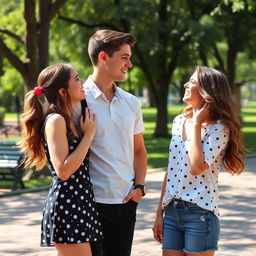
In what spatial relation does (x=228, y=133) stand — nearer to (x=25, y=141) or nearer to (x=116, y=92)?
(x=116, y=92)

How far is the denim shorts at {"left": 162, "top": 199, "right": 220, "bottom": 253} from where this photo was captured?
400 centimetres

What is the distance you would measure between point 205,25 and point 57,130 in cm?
1856

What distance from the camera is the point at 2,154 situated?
531 inches

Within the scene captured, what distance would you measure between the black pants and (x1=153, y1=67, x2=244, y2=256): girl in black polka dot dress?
0.22m

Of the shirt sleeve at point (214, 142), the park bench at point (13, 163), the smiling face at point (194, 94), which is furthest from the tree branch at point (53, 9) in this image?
the shirt sleeve at point (214, 142)

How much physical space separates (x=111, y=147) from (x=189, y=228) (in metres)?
0.63

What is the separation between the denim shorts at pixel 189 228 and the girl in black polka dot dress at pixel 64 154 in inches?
15.5

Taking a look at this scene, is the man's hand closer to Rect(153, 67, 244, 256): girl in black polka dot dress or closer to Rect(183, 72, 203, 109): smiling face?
Rect(153, 67, 244, 256): girl in black polka dot dress

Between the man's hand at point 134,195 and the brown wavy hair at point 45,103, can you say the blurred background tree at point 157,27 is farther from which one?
the brown wavy hair at point 45,103

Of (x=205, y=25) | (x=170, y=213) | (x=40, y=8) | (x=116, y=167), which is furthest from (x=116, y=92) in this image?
(x=205, y=25)

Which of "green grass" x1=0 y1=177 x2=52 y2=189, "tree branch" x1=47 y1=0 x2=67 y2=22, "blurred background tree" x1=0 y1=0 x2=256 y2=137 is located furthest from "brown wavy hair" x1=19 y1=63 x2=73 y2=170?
"blurred background tree" x1=0 y1=0 x2=256 y2=137

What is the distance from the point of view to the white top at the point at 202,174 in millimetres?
4070

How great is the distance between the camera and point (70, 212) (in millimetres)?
3947

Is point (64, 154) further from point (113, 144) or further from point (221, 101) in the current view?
point (221, 101)
